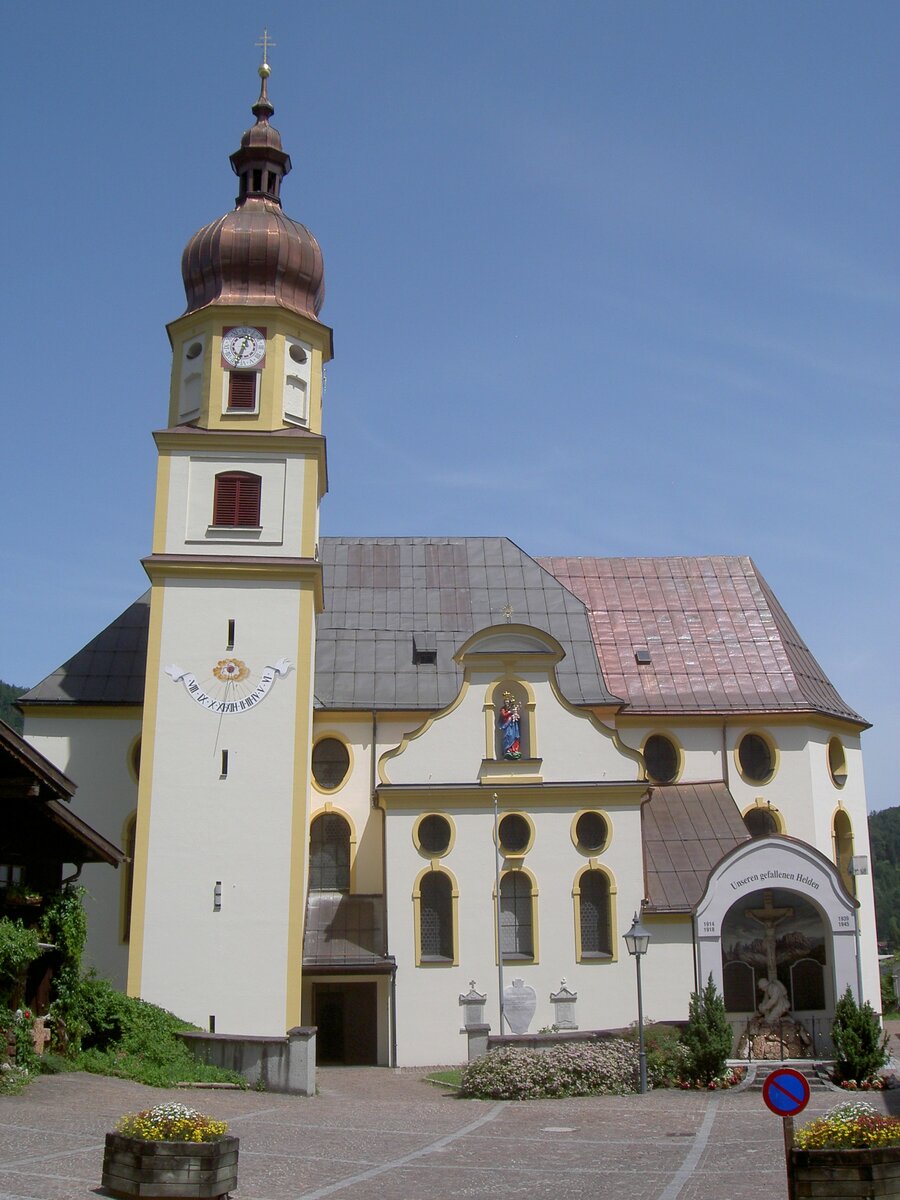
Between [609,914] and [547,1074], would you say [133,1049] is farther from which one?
[609,914]

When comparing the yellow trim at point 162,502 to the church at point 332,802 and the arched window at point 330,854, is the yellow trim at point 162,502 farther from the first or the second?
the arched window at point 330,854

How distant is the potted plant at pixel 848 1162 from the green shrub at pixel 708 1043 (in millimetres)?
11888

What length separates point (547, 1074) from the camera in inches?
865

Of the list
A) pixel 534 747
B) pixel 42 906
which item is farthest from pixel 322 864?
pixel 42 906

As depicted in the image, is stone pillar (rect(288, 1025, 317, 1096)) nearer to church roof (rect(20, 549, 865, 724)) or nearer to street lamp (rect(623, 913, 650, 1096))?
street lamp (rect(623, 913, 650, 1096))

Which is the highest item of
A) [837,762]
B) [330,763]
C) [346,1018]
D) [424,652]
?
[424,652]

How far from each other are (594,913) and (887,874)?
5433 inches

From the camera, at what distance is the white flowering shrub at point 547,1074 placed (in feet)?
71.6

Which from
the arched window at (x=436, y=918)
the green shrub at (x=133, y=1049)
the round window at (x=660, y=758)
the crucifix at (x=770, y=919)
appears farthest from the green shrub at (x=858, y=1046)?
the green shrub at (x=133, y=1049)

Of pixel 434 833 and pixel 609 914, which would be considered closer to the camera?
pixel 609 914

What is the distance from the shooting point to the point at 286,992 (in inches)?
1008

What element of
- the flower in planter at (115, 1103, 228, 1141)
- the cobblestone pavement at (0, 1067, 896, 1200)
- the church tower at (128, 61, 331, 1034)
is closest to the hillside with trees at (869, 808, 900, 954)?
the church tower at (128, 61, 331, 1034)

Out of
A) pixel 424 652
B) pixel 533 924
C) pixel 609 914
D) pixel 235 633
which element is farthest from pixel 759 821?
pixel 235 633

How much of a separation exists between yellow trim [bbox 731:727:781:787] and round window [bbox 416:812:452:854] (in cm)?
850
